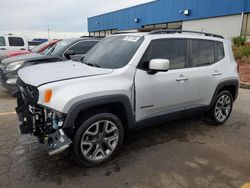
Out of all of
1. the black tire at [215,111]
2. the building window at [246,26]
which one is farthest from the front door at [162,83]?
the building window at [246,26]

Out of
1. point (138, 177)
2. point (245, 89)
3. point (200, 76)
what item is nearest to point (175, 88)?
point (200, 76)

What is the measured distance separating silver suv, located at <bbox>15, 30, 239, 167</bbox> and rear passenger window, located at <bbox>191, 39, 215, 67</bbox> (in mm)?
18

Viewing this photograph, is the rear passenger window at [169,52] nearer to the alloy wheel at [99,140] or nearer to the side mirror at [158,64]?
the side mirror at [158,64]

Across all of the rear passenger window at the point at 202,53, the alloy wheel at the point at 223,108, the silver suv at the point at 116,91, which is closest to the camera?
the silver suv at the point at 116,91

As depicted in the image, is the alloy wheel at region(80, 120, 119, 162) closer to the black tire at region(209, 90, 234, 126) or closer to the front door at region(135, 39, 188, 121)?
the front door at region(135, 39, 188, 121)

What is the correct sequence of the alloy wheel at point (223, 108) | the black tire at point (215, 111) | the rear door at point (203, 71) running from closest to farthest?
the rear door at point (203, 71) → the black tire at point (215, 111) → the alloy wheel at point (223, 108)

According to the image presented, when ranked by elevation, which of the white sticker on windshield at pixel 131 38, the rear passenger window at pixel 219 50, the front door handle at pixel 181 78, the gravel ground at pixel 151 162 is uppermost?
the white sticker on windshield at pixel 131 38

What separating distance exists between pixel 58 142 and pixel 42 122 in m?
0.47

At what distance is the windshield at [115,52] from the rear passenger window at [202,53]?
1124mm

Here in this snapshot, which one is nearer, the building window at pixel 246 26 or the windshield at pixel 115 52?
the windshield at pixel 115 52

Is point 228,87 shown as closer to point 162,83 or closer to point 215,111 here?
point 215,111

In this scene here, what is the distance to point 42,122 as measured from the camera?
3176 millimetres

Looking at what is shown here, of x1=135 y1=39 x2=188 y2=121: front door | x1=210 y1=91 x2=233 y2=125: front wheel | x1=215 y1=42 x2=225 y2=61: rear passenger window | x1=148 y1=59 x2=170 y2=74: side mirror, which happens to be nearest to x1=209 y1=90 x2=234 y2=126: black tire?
x1=210 y1=91 x2=233 y2=125: front wheel

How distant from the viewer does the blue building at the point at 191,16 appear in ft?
56.9
